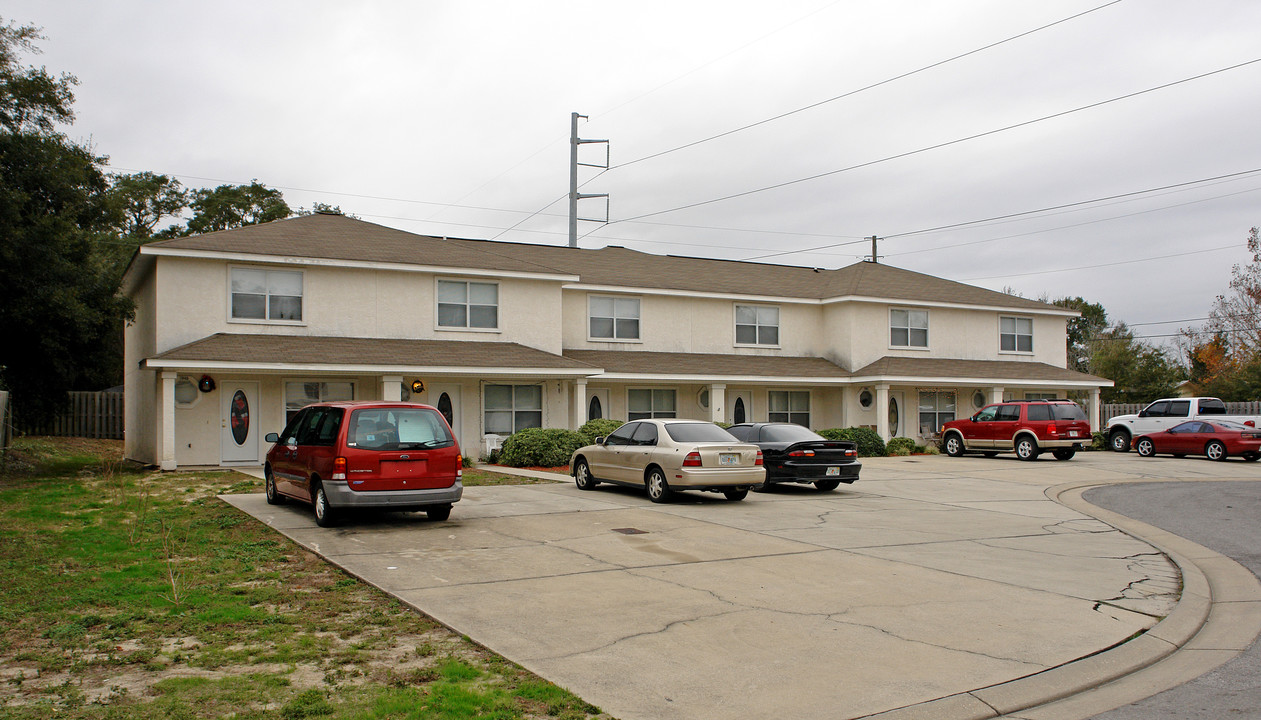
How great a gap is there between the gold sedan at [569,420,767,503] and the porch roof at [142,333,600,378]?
8.26 meters

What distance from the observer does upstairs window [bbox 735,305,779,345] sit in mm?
32656

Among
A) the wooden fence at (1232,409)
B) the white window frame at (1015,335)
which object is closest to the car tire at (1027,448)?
the white window frame at (1015,335)

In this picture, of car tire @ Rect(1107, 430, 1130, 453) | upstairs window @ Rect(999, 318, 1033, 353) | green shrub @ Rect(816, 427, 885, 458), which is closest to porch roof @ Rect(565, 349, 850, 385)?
green shrub @ Rect(816, 427, 885, 458)

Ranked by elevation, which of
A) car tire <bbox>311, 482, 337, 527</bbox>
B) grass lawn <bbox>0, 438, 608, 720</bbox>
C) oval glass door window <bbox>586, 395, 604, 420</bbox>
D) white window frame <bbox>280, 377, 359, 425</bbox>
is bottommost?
grass lawn <bbox>0, 438, 608, 720</bbox>

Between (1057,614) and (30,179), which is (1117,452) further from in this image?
(30,179)

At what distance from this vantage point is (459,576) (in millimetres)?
8844

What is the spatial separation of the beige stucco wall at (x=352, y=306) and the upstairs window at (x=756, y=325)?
7796 mm

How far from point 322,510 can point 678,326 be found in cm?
2032

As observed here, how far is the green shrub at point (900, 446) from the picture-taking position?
30594mm

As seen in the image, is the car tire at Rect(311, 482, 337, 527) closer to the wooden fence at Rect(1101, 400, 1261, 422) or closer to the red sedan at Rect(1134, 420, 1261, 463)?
the red sedan at Rect(1134, 420, 1261, 463)

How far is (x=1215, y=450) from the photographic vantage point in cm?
2750

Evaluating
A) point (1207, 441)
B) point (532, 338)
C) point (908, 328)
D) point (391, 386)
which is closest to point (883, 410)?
point (908, 328)

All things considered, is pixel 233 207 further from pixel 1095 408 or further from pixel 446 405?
pixel 1095 408

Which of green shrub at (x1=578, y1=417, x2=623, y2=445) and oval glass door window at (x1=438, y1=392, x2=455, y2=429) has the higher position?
oval glass door window at (x1=438, y1=392, x2=455, y2=429)
